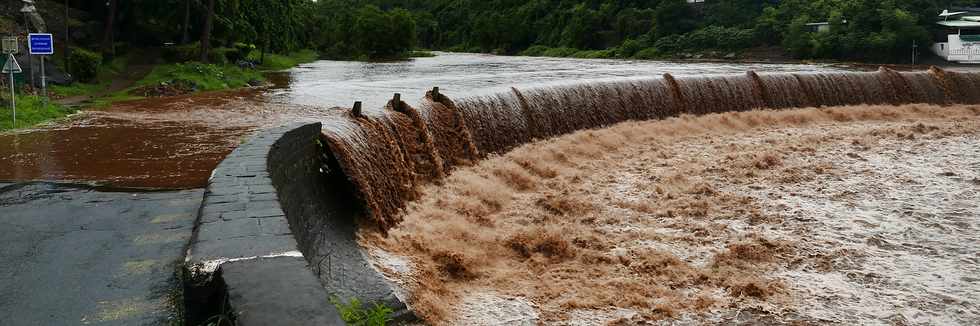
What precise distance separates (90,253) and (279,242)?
1953mm

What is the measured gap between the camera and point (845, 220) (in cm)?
1002

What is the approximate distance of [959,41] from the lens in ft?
132

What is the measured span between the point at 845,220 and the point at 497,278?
17.0 feet

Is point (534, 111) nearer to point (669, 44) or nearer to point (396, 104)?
point (396, 104)

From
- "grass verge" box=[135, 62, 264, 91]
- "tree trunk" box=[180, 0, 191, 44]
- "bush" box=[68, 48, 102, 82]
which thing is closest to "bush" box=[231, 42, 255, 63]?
"tree trunk" box=[180, 0, 191, 44]

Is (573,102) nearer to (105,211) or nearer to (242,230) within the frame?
(105,211)

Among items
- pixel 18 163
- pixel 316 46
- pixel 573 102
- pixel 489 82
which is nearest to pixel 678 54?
pixel 316 46

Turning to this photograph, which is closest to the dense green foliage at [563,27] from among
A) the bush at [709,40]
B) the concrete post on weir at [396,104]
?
the bush at [709,40]

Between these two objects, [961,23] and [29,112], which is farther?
[961,23]

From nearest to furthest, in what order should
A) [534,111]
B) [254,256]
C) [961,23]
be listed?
[254,256], [534,111], [961,23]

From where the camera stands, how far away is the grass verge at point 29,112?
12.8 metres

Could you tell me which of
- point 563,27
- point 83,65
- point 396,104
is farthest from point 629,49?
point 396,104

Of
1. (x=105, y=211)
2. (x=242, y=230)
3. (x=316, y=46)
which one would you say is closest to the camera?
(x=242, y=230)

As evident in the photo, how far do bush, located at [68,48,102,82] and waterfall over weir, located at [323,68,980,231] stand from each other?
47.0ft
